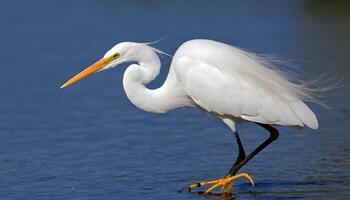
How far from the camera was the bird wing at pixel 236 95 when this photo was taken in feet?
30.0

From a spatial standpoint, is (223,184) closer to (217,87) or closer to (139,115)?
(217,87)

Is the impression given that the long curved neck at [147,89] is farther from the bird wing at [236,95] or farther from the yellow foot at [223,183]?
the yellow foot at [223,183]

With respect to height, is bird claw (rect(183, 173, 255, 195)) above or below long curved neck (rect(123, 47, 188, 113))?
below

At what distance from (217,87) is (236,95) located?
0.62 ft

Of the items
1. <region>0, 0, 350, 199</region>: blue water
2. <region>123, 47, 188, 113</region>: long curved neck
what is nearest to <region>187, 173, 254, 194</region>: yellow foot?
<region>0, 0, 350, 199</region>: blue water

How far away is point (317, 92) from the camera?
998 centimetres

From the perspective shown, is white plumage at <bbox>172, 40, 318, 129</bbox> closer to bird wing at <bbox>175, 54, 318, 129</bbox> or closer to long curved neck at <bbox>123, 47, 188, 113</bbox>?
bird wing at <bbox>175, 54, 318, 129</bbox>

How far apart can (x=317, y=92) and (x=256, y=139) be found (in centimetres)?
119

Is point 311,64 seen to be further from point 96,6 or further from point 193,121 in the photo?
point 96,6

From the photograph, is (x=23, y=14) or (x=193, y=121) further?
(x=23, y=14)

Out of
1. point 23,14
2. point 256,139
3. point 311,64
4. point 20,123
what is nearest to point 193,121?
point 256,139

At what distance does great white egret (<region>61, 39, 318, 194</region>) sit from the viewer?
359 inches

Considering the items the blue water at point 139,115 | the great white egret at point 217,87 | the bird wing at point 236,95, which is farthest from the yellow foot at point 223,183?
the bird wing at point 236,95

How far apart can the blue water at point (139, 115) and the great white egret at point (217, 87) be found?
59cm
